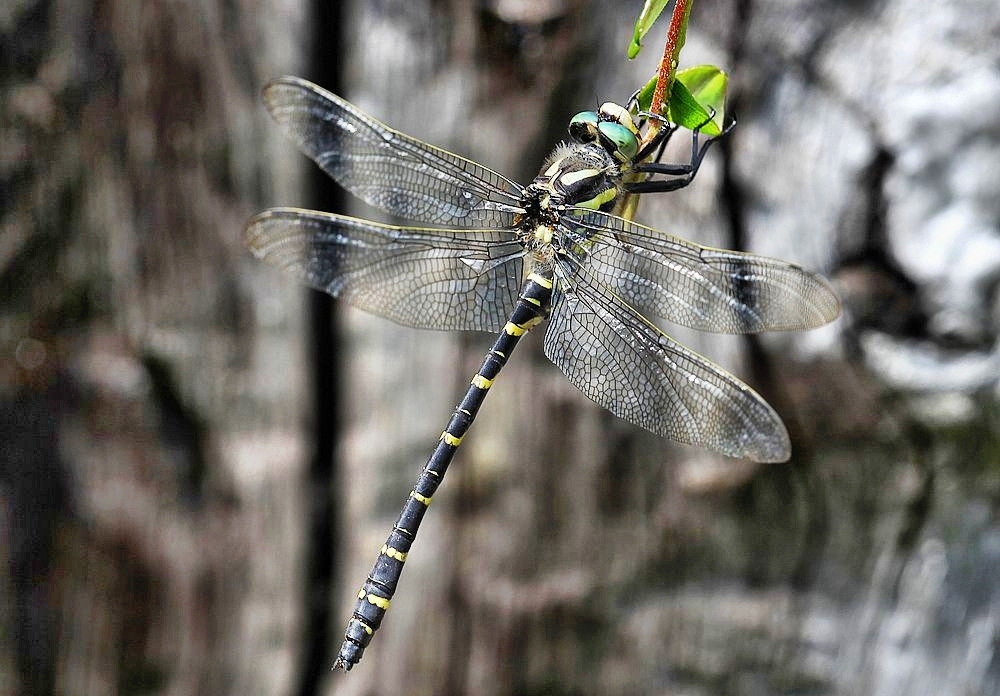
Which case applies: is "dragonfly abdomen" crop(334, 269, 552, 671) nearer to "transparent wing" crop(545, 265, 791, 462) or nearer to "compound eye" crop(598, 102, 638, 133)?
"transparent wing" crop(545, 265, 791, 462)

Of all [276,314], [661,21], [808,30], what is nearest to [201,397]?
[276,314]

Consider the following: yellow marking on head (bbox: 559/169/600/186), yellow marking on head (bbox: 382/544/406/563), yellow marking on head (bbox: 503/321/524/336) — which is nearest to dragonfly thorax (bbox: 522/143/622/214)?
yellow marking on head (bbox: 559/169/600/186)

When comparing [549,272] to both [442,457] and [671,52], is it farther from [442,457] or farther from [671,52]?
[671,52]

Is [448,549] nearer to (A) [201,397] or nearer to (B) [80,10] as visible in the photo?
(A) [201,397]

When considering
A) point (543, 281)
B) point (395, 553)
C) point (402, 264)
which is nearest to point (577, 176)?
point (543, 281)

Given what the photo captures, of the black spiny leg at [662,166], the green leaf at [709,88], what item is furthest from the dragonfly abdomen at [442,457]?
the green leaf at [709,88]

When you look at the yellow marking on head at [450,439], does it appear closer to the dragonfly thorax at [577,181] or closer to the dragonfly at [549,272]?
the dragonfly at [549,272]
